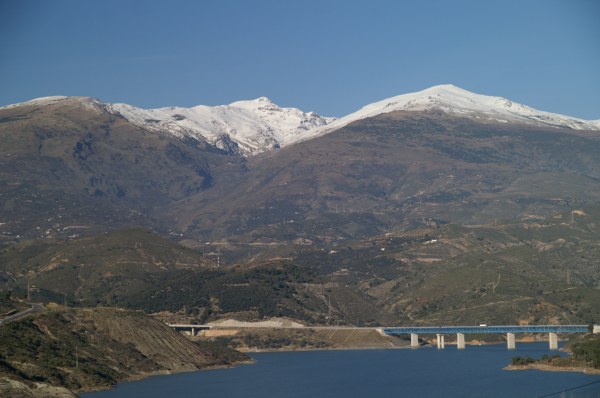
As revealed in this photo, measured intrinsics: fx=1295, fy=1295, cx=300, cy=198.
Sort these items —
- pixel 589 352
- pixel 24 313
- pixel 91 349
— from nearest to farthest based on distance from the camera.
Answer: pixel 91 349 → pixel 589 352 → pixel 24 313

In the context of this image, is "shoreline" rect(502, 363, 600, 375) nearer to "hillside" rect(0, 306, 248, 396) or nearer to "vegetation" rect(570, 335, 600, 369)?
"vegetation" rect(570, 335, 600, 369)

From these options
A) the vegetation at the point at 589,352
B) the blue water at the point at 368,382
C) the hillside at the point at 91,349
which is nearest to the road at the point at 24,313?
the hillside at the point at 91,349

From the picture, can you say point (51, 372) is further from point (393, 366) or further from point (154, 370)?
point (393, 366)

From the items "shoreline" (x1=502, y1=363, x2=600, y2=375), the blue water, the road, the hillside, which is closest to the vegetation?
"shoreline" (x1=502, y1=363, x2=600, y2=375)

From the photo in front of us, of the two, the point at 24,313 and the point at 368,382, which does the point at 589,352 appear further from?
the point at 24,313

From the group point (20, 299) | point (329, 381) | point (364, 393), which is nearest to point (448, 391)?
point (364, 393)

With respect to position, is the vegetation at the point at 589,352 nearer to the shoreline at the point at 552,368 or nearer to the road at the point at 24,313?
the shoreline at the point at 552,368

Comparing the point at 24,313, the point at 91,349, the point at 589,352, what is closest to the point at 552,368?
the point at 589,352
